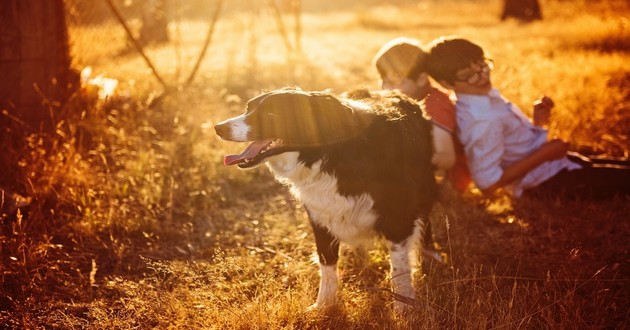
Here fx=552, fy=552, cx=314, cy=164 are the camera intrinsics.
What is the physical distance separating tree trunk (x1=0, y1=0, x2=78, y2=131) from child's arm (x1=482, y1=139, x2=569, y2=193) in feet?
12.3

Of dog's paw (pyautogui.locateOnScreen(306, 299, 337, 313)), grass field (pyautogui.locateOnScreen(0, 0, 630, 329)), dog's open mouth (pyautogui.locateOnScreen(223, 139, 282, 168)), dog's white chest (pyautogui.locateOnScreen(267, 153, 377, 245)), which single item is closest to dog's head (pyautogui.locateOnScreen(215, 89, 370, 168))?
dog's open mouth (pyautogui.locateOnScreen(223, 139, 282, 168))

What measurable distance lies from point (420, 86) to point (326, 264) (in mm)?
1808

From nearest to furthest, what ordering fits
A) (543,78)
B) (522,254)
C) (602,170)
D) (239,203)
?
(522,254), (602,170), (239,203), (543,78)

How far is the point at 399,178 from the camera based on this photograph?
3.17 meters

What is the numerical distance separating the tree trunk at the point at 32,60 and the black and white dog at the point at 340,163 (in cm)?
250

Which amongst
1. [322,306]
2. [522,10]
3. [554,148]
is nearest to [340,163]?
[322,306]

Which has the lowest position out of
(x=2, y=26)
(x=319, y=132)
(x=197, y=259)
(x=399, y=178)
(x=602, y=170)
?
(x=197, y=259)

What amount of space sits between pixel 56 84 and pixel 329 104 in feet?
11.1

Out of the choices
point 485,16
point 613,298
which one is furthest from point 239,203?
point 485,16

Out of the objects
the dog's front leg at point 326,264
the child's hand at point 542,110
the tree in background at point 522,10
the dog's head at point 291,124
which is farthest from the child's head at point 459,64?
the tree in background at point 522,10

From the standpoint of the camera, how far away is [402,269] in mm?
3252

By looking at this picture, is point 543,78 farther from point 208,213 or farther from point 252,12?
point 208,213

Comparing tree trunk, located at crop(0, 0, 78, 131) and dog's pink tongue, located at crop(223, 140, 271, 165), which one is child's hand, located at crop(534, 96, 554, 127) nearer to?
dog's pink tongue, located at crop(223, 140, 271, 165)

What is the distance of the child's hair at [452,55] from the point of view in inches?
164
